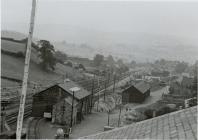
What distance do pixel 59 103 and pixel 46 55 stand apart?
13948 millimetres

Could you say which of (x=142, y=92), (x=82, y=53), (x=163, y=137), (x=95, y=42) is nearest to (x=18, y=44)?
(x=95, y=42)

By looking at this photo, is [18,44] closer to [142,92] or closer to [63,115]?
[142,92]

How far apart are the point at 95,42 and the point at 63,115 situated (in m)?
28.9

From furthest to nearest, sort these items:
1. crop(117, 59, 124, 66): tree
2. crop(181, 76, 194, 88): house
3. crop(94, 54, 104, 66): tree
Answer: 1. crop(117, 59, 124, 66): tree
2. crop(94, 54, 104, 66): tree
3. crop(181, 76, 194, 88): house

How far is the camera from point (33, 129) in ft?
68.9

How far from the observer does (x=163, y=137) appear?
491cm

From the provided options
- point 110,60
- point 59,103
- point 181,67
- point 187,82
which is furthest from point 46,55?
point 181,67

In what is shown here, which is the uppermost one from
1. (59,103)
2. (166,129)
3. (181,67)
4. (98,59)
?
(98,59)

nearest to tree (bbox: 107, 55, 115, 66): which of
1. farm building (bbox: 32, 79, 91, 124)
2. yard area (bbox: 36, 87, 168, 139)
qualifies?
yard area (bbox: 36, 87, 168, 139)

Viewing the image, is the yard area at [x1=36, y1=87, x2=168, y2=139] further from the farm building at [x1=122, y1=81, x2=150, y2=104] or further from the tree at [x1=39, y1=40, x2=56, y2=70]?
the tree at [x1=39, y1=40, x2=56, y2=70]

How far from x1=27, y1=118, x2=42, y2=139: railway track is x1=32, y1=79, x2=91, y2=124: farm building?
4.39 ft

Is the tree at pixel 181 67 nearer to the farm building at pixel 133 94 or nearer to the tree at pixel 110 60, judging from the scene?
the tree at pixel 110 60

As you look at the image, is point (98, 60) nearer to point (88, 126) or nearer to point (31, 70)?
point (31, 70)

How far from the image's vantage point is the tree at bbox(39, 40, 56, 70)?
36969mm
